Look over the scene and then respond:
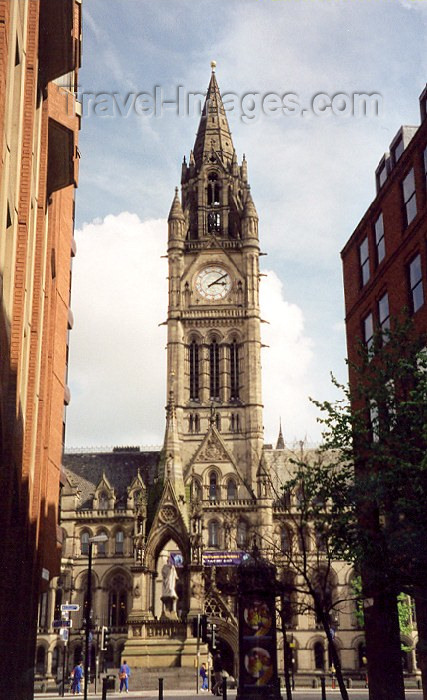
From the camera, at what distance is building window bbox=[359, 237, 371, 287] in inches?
1506

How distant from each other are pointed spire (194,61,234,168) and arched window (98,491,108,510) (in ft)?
130

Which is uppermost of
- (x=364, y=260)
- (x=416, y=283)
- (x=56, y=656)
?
(x=364, y=260)

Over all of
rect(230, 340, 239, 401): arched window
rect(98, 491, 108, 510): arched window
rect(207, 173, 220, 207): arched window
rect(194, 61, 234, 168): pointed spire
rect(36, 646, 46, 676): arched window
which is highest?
rect(194, 61, 234, 168): pointed spire

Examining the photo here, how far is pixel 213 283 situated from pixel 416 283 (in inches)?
2316

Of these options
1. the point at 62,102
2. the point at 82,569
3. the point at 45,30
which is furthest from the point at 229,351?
the point at 45,30

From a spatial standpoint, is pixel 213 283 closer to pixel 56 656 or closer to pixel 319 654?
pixel 319 654

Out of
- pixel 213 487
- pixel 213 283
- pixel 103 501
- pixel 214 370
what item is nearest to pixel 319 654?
pixel 213 487

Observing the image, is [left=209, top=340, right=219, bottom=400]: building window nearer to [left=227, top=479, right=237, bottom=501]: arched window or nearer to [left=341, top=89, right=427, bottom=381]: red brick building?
[left=227, top=479, right=237, bottom=501]: arched window

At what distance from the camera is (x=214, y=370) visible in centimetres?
8631

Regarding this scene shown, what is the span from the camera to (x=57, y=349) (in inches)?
1577

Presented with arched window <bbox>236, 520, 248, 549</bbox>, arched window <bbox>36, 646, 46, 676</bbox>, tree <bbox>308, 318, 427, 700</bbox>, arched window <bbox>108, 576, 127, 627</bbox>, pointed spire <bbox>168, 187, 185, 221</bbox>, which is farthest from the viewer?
pointed spire <bbox>168, 187, 185, 221</bbox>

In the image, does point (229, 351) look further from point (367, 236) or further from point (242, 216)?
point (367, 236)

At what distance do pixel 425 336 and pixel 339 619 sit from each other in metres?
59.7

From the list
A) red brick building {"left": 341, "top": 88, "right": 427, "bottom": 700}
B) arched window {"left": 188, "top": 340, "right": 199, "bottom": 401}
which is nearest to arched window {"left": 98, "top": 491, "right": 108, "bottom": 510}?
arched window {"left": 188, "top": 340, "right": 199, "bottom": 401}
